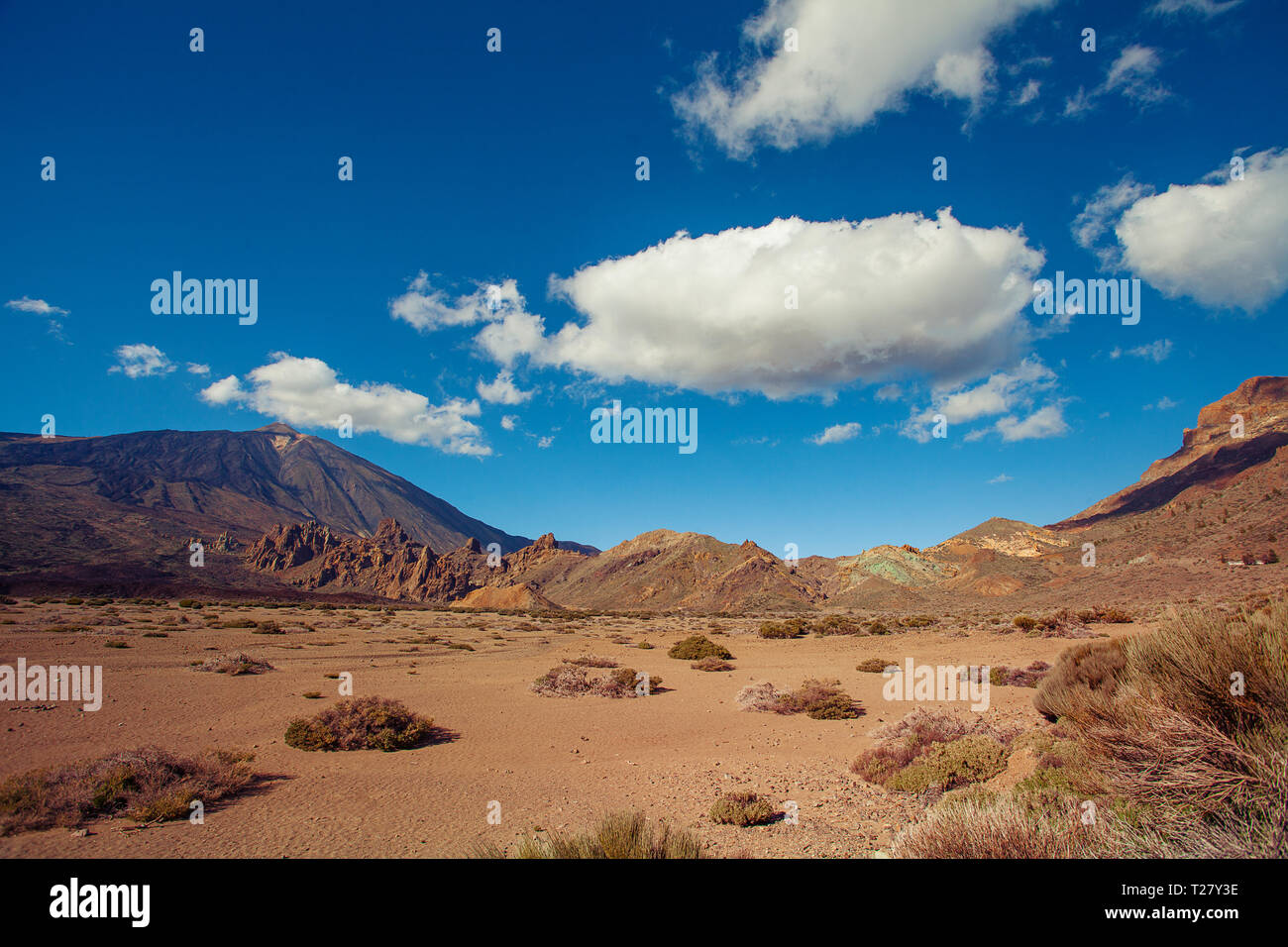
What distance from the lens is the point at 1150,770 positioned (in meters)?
4.36

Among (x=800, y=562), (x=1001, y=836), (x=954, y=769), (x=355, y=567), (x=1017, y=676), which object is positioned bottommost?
(x=355, y=567)

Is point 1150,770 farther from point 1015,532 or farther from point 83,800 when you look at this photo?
point 1015,532

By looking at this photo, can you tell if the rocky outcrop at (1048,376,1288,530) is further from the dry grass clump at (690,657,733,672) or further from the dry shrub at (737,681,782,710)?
the dry shrub at (737,681,782,710)

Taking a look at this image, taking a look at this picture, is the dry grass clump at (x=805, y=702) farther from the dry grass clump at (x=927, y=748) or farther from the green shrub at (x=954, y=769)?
the green shrub at (x=954, y=769)

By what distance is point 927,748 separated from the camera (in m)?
9.32

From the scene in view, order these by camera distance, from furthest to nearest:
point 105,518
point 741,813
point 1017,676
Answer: point 105,518 < point 1017,676 < point 741,813

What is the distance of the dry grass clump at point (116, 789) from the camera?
567cm

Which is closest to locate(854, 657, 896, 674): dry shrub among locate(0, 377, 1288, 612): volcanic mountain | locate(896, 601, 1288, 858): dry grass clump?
locate(896, 601, 1288, 858): dry grass clump

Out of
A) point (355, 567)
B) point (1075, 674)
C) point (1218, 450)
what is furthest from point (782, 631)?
point (1218, 450)

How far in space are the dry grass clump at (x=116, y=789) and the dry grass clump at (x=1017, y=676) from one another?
61.6 ft

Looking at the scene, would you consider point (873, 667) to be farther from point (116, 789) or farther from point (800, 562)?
point (800, 562)

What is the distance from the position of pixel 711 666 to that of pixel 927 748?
1304cm

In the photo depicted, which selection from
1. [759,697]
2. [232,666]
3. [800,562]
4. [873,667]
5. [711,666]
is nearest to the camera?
[759,697]
